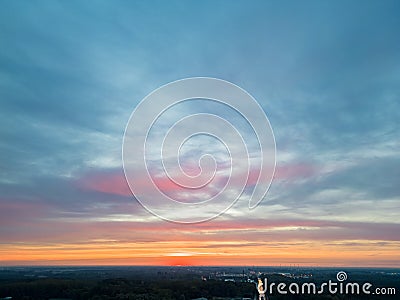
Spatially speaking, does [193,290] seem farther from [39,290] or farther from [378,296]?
[378,296]

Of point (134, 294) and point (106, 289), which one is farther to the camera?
point (106, 289)

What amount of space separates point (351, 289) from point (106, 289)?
91.9 ft

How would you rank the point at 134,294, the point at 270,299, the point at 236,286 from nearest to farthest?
1. the point at 270,299
2. the point at 134,294
3. the point at 236,286

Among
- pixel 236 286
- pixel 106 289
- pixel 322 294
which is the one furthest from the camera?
pixel 236 286

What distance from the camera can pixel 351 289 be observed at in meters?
35.1

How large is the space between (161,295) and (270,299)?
12.0 metres

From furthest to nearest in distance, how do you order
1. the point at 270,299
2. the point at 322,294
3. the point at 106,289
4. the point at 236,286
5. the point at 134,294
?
the point at 236,286
the point at 106,289
the point at 134,294
the point at 270,299
the point at 322,294

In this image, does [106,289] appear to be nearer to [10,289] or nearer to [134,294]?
[134,294]

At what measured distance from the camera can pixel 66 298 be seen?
5112 centimetres

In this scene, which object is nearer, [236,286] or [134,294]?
[134,294]

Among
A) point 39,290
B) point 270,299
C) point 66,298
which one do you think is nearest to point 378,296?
point 270,299

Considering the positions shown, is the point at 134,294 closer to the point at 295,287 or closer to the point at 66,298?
the point at 66,298

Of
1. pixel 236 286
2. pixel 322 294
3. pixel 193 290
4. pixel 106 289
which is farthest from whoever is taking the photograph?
pixel 236 286

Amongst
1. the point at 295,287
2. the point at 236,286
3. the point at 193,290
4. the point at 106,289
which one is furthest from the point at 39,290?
the point at 295,287
